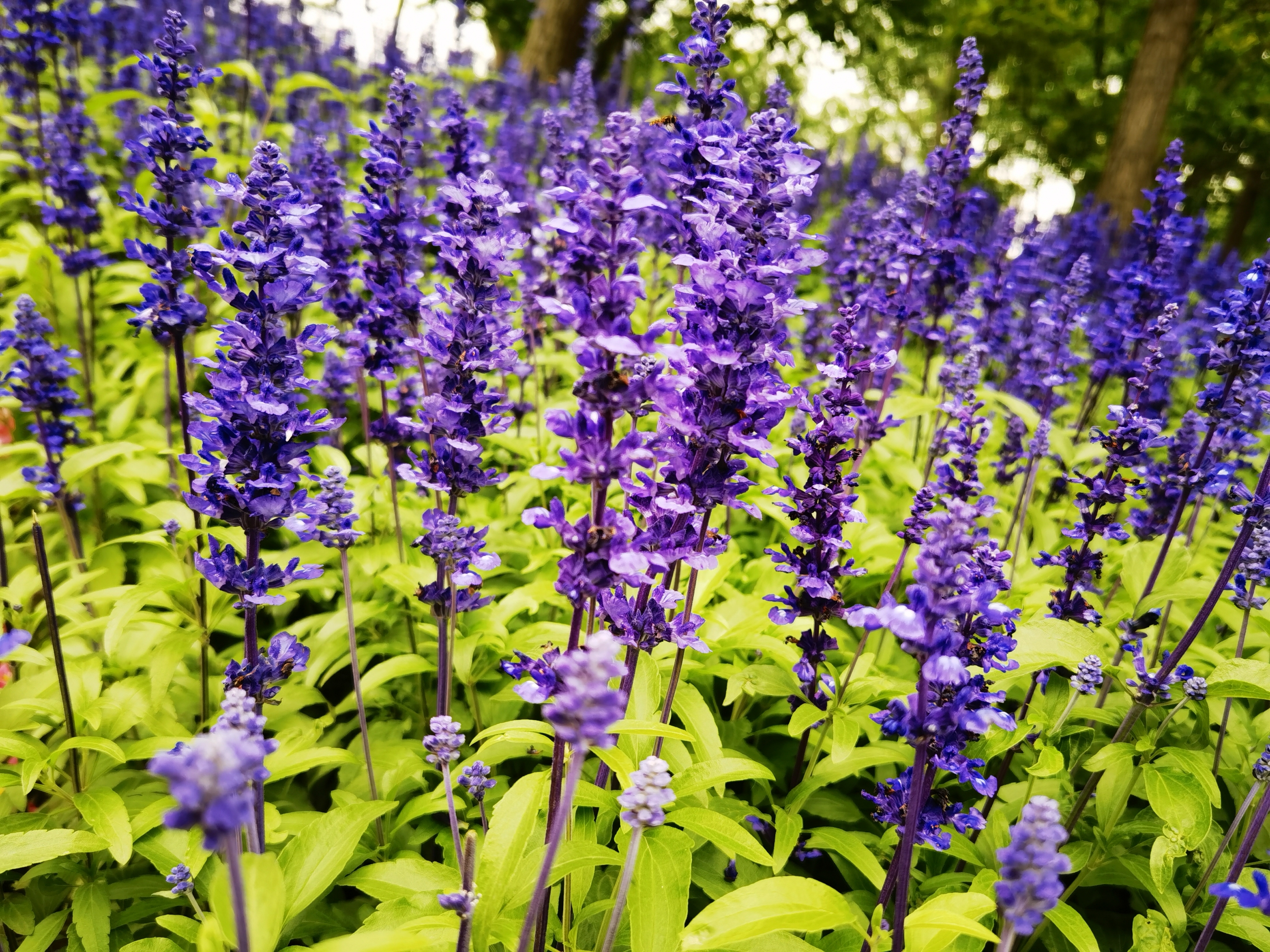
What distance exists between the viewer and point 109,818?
8.82 ft

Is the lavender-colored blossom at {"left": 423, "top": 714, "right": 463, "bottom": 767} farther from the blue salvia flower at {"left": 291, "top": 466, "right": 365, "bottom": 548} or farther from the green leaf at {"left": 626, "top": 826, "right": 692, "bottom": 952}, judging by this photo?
the blue salvia flower at {"left": 291, "top": 466, "right": 365, "bottom": 548}

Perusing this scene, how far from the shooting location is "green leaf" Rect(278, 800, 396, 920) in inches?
93.8

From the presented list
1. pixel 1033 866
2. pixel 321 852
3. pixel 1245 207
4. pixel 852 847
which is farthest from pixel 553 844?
pixel 1245 207

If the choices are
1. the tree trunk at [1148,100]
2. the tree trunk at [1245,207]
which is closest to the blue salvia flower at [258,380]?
the tree trunk at [1148,100]

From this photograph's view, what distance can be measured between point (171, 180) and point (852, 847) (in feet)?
13.3

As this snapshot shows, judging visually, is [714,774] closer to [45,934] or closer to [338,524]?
[338,524]

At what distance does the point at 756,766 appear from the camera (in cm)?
249

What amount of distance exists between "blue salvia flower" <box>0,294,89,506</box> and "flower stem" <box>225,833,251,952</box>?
3.38 metres

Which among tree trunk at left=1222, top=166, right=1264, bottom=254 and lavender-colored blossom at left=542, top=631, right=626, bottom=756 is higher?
tree trunk at left=1222, top=166, right=1264, bottom=254

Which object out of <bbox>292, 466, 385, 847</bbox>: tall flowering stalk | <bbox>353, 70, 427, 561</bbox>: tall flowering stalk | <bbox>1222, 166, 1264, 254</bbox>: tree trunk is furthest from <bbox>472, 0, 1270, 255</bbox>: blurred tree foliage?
<bbox>292, 466, 385, 847</bbox>: tall flowering stalk

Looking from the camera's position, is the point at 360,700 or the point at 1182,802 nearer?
the point at 1182,802

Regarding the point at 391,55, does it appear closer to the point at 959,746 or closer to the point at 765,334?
the point at 765,334

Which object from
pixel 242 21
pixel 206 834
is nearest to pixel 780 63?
pixel 242 21

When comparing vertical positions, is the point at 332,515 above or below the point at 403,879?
above
